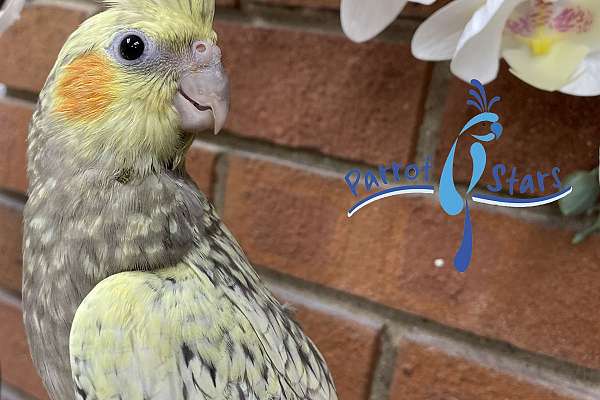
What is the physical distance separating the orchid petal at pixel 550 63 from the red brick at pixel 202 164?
306mm

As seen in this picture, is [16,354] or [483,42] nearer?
Answer: [483,42]

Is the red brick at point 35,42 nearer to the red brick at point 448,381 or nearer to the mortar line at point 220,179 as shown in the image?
the mortar line at point 220,179

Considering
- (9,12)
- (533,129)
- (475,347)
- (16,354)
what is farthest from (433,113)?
(16,354)

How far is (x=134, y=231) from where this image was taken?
0.31 meters

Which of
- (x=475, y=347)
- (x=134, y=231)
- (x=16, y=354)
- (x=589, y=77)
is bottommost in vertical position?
(x=16, y=354)

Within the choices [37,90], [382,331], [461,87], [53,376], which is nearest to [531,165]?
[461,87]

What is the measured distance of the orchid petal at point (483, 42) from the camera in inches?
10.7

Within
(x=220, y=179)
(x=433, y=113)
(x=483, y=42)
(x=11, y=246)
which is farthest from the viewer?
(x=11, y=246)

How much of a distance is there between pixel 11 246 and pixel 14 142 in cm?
12

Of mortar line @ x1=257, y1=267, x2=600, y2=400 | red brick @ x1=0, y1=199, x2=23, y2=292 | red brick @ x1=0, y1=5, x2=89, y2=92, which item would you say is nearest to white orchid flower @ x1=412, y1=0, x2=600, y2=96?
mortar line @ x1=257, y1=267, x2=600, y2=400

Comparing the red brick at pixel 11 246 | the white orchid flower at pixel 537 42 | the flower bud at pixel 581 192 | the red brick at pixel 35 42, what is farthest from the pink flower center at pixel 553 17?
the red brick at pixel 11 246

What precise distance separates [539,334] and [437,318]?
8 cm

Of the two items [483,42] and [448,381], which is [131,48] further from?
[448,381]

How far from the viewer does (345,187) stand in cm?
47
